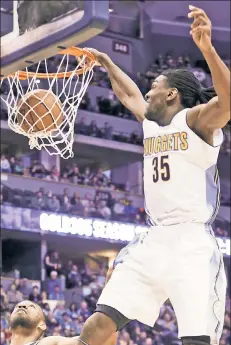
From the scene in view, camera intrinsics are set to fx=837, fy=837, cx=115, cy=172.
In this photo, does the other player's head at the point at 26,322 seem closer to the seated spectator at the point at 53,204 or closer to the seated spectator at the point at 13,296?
the seated spectator at the point at 13,296

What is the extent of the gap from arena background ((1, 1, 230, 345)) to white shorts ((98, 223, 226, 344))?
10954 millimetres

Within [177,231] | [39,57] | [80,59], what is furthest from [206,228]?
[80,59]

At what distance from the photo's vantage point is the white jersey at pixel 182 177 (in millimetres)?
4559

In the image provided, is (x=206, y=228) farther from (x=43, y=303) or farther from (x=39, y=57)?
(x=43, y=303)

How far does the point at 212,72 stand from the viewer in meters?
4.18

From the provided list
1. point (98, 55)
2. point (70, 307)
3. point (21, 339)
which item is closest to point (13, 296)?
point (70, 307)

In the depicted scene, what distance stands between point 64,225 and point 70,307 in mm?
3016

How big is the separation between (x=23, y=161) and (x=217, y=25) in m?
9.83

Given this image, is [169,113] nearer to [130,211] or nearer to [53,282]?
[53,282]

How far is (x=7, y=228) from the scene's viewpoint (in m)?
20.1

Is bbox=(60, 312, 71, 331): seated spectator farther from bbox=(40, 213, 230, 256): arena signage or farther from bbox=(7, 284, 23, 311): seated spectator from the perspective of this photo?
bbox=(40, 213, 230, 256): arena signage

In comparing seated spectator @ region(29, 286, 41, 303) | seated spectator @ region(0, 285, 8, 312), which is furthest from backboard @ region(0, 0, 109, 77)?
seated spectator @ region(29, 286, 41, 303)

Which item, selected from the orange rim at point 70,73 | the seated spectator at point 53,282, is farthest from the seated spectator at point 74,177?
the orange rim at point 70,73

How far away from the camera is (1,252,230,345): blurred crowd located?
54.5 feet
